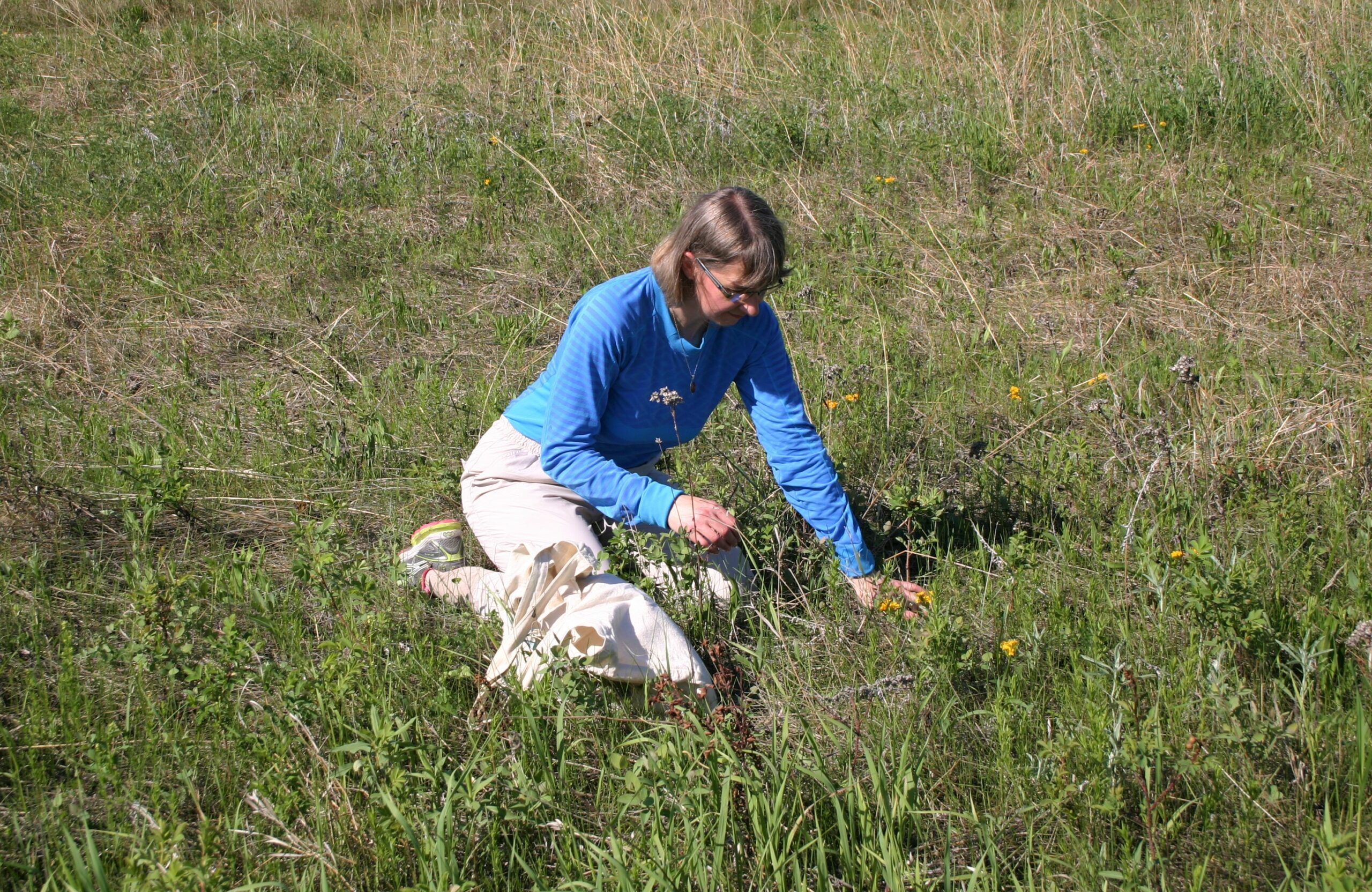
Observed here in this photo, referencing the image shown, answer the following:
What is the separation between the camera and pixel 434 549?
9.65ft

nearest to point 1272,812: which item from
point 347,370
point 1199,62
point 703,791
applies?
point 703,791

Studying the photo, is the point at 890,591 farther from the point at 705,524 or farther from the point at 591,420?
the point at 591,420

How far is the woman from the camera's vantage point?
2.60 metres

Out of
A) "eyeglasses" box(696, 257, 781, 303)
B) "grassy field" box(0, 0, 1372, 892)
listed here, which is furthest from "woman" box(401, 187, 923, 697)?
"grassy field" box(0, 0, 1372, 892)

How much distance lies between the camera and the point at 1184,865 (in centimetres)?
191

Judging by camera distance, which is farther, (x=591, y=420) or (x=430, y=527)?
(x=430, y=527)

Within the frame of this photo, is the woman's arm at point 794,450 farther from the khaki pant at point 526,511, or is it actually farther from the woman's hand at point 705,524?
the woman's hand at point 705,524

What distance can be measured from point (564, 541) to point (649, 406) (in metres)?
0.49

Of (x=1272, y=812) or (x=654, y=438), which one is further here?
(x=654, y=438)

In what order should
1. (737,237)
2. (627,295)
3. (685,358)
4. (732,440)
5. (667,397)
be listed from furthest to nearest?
(732,440) < (685,358) < (627,295) < (737,237) < (667,397)

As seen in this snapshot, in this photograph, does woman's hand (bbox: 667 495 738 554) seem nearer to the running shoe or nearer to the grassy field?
the grassy field

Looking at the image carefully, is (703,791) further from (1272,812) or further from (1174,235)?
(1174,235)

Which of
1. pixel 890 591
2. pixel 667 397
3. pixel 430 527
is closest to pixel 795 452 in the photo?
pixel 890 591

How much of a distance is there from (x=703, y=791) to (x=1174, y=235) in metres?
3.99
